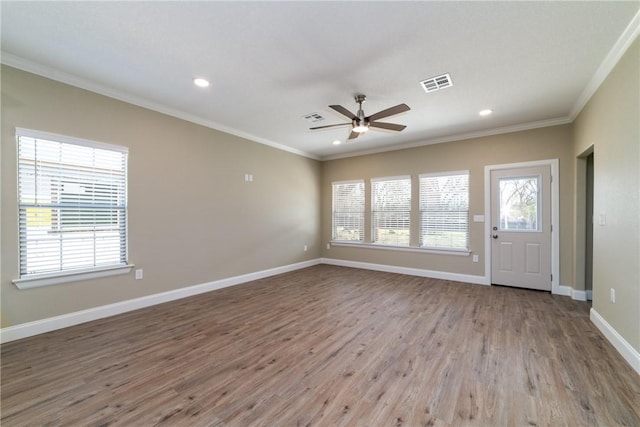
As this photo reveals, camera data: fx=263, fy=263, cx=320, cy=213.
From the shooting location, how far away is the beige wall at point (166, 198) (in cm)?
272

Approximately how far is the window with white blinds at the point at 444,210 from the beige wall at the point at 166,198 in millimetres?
2847

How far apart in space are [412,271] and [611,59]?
418cm

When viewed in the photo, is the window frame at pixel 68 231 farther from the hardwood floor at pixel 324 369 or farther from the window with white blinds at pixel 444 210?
the window with white blinds at pixel 444 210

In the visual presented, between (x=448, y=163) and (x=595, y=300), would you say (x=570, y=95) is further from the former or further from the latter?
(x=595, y=300)

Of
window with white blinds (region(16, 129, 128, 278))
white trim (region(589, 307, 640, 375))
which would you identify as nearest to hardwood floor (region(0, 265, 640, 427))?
white trim (region(589, 307, 640, 375))

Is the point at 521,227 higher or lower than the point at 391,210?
lower

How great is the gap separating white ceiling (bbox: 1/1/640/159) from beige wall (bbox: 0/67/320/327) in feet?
1.04

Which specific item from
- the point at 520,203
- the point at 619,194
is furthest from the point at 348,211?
the point at 619,194

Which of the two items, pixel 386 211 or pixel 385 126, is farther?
pixel 386 211

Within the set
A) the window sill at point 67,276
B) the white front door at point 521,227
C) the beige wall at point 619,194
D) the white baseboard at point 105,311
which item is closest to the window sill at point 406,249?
the white front door at point 521,227

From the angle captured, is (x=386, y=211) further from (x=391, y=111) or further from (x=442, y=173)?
(x=391, y=111)

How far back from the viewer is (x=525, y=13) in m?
2.03

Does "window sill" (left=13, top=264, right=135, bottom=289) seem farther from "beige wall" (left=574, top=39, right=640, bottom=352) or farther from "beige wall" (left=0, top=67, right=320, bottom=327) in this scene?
"beige wall" (left=574, top=39, right=640, bottom=352)

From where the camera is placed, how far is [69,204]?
304cm
